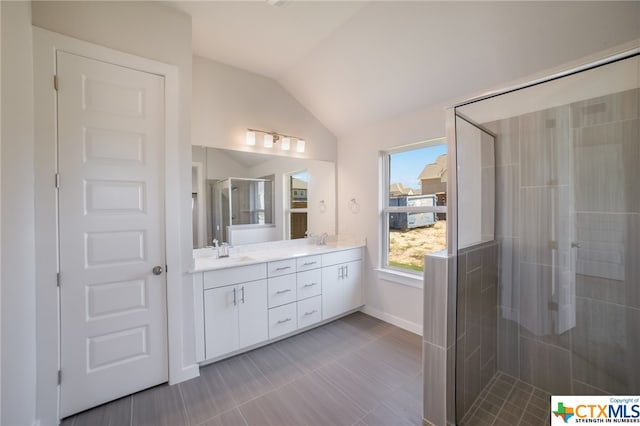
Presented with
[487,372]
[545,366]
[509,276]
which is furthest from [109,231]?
[545,366]

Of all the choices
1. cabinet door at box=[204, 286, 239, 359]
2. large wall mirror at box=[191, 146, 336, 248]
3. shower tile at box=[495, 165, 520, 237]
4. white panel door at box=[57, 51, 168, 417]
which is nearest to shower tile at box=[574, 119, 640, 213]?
shower tile at box=[495, 165, 520, 237]

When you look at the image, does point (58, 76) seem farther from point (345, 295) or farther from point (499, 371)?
point (499, 371)

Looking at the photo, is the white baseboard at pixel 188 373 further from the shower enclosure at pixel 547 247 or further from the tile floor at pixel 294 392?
the shower enclosure at pixel 547 247

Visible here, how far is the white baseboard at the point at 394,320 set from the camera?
2.92 metres

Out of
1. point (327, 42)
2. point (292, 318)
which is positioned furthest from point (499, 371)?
point (327, 42)

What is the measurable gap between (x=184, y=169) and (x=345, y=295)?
7.53 ft

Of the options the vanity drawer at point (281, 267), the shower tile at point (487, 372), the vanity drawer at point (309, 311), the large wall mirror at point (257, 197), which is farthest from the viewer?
the vanity drawer at point (309, 311)

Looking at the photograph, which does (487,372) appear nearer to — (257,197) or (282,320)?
(282,320)

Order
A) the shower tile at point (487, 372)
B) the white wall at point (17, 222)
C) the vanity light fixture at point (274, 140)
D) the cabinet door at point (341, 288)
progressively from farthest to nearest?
the cabinet door at point (341, 288) → the vanity light fixture at point (274, 140) → the shower tile at point (487, 372) → the white wall at point (17, 222)

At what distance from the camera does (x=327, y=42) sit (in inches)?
99.6

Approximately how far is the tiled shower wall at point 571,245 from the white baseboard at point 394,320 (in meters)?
0.87

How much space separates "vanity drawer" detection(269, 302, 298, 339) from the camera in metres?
2.61

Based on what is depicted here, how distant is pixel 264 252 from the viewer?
306cm

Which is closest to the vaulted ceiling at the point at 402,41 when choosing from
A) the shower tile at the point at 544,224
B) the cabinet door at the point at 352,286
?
the shower tile at the point at 544,224
